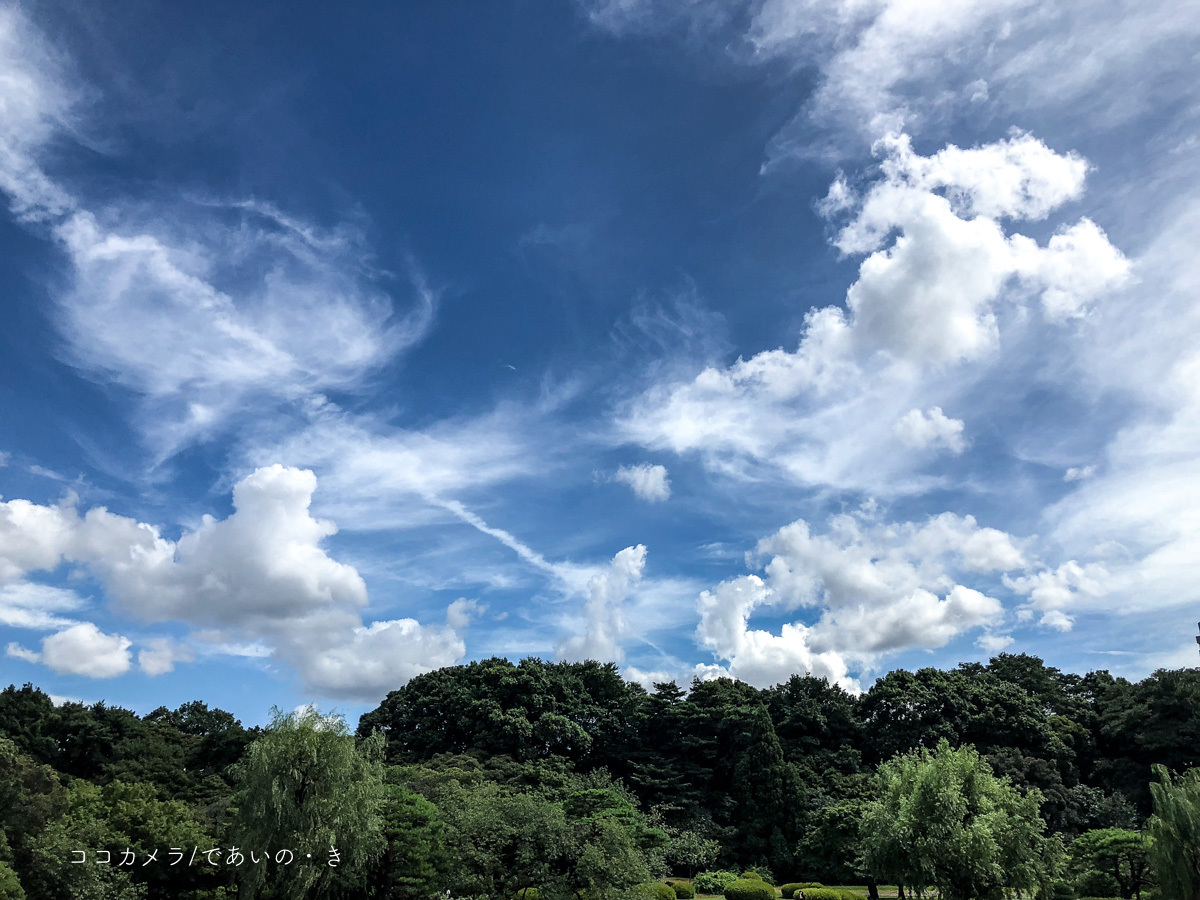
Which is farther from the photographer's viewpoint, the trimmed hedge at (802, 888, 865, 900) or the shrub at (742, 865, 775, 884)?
the shrub at (742, 865, 775, 884)

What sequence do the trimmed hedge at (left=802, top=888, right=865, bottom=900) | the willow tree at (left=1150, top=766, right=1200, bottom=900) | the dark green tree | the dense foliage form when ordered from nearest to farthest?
the dense foliage → the willow tree at (left=1150, top=766, right=1200, bottom=900) → the dark green tree → the trimmed hedge at (left=802, top=888, right=865, bottom=900)

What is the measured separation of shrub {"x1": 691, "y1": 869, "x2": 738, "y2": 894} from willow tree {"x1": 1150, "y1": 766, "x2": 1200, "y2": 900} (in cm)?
2001

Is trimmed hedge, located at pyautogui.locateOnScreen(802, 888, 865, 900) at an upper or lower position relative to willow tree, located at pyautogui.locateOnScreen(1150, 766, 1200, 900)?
lower

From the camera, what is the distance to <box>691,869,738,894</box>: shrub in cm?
4044

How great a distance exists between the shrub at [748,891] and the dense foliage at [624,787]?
1.20 ft

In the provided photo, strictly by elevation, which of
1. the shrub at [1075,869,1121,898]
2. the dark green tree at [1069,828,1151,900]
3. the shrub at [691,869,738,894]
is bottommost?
the shrub at [691,869,738,894]

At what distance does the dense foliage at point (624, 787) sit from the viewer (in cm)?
2508

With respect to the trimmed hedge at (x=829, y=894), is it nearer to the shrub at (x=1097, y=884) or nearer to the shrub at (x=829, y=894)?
the shrub at (x=829, y=894)

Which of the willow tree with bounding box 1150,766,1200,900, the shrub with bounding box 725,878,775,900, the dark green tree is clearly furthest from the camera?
the shrub with bounding box 725,878,775,900

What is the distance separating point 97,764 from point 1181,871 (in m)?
58.0

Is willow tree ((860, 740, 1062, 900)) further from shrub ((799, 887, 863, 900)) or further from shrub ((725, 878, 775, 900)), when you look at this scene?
shrub ((725, 878, 775, 900))

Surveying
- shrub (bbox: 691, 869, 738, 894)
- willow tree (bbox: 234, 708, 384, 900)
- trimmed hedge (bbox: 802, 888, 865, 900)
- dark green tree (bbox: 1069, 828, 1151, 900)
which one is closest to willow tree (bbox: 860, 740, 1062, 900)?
dark green tree (bbox: 1069, 828, 1151, 900)

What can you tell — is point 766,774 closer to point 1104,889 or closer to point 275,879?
point 1104,889

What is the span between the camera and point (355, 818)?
2388cm
